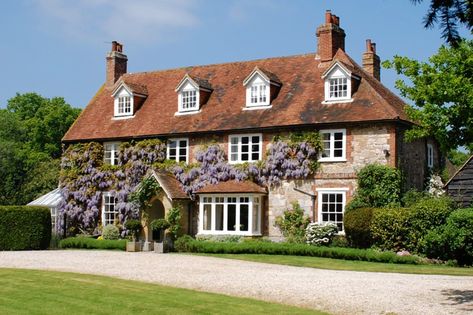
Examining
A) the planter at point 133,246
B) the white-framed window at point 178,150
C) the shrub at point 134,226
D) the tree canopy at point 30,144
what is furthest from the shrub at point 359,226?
the tree canopy at point 30,144

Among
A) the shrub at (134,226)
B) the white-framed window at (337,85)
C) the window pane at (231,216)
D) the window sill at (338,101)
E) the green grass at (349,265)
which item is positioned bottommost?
the green grass at (349,265)

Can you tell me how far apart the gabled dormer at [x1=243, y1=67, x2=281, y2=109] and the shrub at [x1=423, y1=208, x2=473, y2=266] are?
1199 cm

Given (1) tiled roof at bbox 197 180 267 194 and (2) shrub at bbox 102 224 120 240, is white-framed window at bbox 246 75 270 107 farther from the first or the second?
(2) shrub at bbox 102 224 120 240

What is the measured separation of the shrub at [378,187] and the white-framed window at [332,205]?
1.01m

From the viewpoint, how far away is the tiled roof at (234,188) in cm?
3275

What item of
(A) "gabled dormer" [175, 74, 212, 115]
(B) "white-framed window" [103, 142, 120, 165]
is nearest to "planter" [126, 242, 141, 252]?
(B) "white-framed window" [103, 142, 120, 165]

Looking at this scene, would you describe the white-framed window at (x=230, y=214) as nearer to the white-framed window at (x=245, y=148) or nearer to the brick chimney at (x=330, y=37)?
the white-framed window at (x=245, y=148)

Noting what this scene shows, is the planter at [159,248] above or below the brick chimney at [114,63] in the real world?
below

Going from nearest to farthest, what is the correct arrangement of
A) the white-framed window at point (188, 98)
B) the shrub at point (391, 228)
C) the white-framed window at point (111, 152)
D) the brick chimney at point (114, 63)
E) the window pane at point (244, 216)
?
the shrub at point (391, 228) < the window pane at point (244, 216) < the white-framed window at point (188, 98) < the white-framed window at point (111, 152) < the brick chimney at point (114, 63)

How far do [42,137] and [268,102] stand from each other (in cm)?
3905

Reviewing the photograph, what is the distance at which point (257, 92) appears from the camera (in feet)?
116

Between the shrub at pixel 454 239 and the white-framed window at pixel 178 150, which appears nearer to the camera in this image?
the shrub at pixel 454 239

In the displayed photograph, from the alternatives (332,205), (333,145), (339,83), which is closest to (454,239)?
(332,205)

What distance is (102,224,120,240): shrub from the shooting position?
36.3 metres
